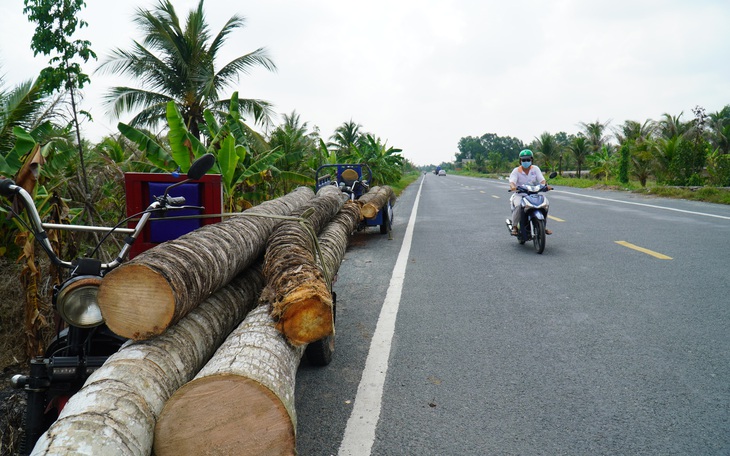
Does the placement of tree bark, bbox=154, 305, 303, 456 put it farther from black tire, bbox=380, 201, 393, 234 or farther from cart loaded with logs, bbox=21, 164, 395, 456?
black tire, bbox=380, 201, 393, 234

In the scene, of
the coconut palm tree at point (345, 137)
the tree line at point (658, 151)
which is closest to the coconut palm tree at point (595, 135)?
the tree line at point (658, 151)

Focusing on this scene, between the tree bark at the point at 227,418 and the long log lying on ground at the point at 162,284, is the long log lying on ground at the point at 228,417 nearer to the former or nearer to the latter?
the tree bark at the point at 227,418

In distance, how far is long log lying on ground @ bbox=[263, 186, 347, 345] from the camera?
3062mm

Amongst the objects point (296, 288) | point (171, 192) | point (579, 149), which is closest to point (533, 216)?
point (171, 192)

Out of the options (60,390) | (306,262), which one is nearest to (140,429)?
(60,390)

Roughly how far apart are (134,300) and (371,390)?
1772 mm

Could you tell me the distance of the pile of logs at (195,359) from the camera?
7.48ft

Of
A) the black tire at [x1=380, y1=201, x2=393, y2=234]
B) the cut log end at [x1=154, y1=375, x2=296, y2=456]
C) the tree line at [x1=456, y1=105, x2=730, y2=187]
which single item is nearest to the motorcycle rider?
the black tire at [x1=380, y1=201, x2=393, y2=234]

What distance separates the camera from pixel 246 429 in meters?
2.41

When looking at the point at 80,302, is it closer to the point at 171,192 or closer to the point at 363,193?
the point at 171,192

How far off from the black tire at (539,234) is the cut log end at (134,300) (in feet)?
24.2

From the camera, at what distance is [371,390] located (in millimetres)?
3791

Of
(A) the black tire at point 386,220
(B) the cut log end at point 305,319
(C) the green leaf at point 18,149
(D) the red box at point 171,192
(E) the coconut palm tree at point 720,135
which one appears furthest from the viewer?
(E) the coconut palm tree at point 720,135

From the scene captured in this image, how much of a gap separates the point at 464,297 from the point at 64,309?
14.7 ft
